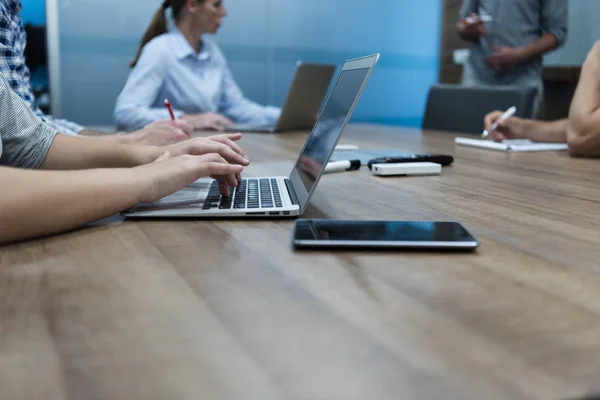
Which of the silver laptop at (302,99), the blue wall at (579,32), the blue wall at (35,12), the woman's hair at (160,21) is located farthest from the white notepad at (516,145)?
the blue wall at (35,12)

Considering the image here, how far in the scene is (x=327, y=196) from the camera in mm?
989

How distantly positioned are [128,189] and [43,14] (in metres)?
3.22

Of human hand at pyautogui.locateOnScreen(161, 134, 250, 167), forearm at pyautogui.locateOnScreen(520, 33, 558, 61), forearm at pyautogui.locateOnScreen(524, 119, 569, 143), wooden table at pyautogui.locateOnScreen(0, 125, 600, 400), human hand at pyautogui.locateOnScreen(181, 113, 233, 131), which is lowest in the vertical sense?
human hand at pyautogui.locateOnScreen(181, 113, 233, 131)

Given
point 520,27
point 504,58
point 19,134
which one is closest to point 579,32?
point 520,27

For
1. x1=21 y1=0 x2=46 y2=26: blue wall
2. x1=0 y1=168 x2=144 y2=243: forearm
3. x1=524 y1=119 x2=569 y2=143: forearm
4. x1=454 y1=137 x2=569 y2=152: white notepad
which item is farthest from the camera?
x1=21 y1=0 x2=46 y2=26: blue wall

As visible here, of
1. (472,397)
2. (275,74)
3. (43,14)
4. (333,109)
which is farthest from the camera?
(275,74)

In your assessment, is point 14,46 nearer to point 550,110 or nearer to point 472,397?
point 472,397

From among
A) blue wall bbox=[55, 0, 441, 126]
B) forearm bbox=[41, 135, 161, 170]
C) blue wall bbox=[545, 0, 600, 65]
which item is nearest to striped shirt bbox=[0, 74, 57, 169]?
forearm bbox=[41, 135, 161, 170]

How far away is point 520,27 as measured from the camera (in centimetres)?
296

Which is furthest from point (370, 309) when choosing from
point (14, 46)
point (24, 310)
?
point (14, 46)

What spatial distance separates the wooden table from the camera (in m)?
0.37

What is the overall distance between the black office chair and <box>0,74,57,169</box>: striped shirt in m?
1.61

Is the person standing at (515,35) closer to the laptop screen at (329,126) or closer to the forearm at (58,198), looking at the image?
the laptop screen at (329,126)

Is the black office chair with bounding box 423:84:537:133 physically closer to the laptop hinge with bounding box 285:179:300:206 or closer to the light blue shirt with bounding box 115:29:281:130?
the light blue shirt with bounding box 115:29:281:130
